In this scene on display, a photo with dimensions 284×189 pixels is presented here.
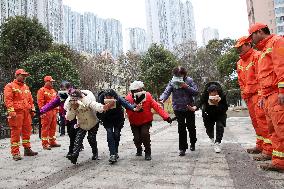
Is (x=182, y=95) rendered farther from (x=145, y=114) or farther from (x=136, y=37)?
(x=136, y=37)

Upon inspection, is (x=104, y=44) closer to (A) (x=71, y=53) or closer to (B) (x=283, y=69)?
(A) (x=71, y=53)

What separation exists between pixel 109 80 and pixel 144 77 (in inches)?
Answer: 629

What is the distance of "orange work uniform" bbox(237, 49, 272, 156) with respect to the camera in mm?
5434

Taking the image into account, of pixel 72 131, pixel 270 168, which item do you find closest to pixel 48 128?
pixel 72 131

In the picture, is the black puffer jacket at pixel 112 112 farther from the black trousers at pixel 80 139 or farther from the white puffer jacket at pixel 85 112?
the black trousers at pixel 80 139

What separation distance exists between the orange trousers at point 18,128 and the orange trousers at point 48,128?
3.48 feet

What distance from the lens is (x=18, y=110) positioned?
702 cm

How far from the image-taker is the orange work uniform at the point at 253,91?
214 inches

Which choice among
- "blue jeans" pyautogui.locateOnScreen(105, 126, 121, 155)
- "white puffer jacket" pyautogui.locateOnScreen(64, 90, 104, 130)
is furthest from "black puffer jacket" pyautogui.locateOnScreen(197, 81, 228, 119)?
"white puffer jacket" pyautogui.locateOnScreen(64, 90, 104, 130)

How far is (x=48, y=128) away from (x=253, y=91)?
539 cm

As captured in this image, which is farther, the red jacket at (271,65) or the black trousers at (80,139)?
the black trousers at (80,139)

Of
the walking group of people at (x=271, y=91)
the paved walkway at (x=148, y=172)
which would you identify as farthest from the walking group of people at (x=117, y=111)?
the walking group of people at (x=271, y=91)

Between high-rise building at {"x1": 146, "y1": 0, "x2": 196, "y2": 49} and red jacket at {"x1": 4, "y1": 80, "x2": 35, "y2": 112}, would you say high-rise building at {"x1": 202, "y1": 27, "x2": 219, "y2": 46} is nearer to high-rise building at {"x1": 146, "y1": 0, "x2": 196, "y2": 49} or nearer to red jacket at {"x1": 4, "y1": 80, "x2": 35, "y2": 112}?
high-rise building at {"x1": 146, "y1": 0, "x2": 196, "y2": 49}

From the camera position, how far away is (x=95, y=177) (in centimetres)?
482
